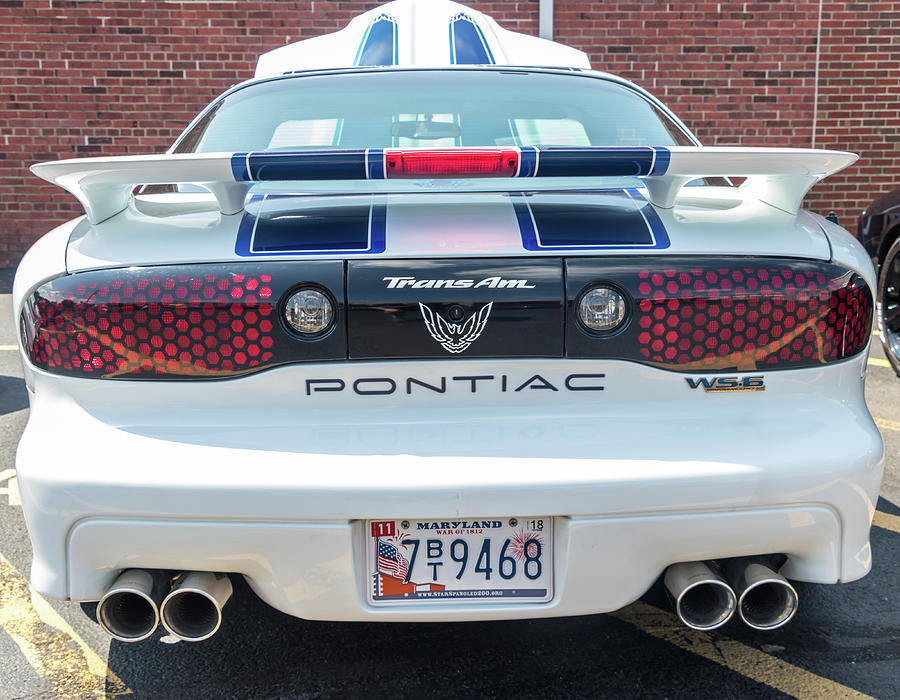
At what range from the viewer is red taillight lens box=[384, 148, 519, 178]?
65.5 inches

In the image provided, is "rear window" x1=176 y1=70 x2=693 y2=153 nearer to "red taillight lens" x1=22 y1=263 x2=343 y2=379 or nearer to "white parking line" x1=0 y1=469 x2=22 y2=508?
"red taillight lens" x1=22 y1=263 x2=343 y2=379

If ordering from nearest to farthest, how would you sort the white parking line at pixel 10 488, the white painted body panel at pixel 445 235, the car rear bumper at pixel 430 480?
the car rear bumper at pixel 430 480
the white painted body panel at pixel 445 235
the white parking line at pixel 10 488

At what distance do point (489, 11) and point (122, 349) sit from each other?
23.3 feet

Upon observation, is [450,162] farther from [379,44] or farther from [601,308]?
[379,44]

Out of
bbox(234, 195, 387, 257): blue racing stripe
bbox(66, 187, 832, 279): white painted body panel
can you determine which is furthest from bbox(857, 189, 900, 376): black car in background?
bbox(234, 195, 387, 257): blue racing stripe

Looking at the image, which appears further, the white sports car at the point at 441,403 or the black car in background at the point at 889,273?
the black car in background at the point at 889,273

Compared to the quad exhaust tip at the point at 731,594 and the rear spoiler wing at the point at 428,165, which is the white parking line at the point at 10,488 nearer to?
the rear spoiler wing at the point at 428,165

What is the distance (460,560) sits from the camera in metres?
1.74

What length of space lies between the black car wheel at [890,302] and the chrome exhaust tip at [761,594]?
3.32 metres

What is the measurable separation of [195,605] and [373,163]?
101 cm

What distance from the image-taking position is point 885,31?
26.9 ft

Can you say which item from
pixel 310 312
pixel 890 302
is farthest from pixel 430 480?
pixel 890 302

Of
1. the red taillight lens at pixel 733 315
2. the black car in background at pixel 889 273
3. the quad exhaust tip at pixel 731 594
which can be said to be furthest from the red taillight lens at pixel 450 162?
the black car in background at pixel 889 273

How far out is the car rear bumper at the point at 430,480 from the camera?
1643mm
